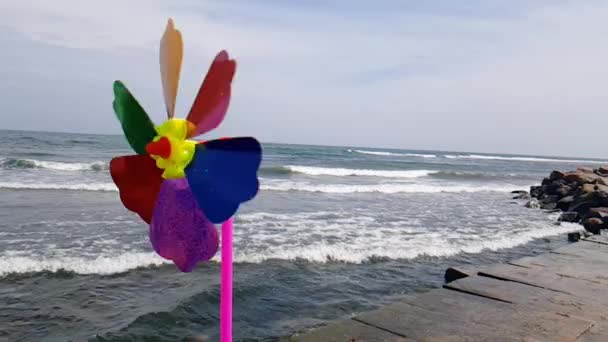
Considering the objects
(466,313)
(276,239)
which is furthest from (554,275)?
(276,239)

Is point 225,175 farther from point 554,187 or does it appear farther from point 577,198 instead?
point 554,187

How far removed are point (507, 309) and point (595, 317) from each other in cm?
67

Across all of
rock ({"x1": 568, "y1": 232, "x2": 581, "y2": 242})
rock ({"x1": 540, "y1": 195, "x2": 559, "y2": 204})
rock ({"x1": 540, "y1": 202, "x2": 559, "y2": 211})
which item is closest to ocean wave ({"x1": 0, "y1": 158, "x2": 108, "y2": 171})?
rock ({"x1": 540, "y1": 202, "x2": 559, "y2": 211})

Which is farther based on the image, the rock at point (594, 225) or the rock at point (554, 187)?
the rock at point (554, 187)

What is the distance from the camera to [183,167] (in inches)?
64.1

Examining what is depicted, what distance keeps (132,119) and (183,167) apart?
0.27 meters

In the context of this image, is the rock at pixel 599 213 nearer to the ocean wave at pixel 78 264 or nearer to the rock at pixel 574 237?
the rock at pixel 574 237

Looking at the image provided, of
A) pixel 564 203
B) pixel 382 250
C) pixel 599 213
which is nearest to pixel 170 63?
pixel 382 250

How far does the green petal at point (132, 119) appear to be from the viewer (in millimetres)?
1688

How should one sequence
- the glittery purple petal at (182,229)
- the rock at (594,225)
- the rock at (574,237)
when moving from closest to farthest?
the glittery purple petal at (182,229) → the rock at (574,237) → the rock at (594,225)

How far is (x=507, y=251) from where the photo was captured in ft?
27.3

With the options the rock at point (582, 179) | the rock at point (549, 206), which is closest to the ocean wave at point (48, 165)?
the rock at point (549, 206)

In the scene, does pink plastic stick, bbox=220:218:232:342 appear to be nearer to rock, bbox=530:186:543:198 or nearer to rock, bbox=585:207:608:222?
rock, bbox=585:207:608:222

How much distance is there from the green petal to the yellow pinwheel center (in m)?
0.09
